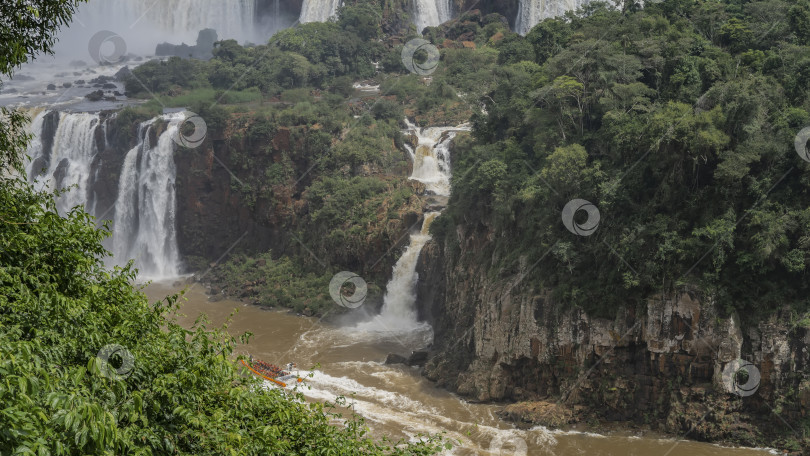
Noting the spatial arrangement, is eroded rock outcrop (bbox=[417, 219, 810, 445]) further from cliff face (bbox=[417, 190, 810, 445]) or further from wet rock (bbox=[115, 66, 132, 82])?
wet rock (bbox=[115, 66, 132, 82])

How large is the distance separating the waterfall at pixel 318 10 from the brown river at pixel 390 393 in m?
41.9

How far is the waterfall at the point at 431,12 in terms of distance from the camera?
75500 mm

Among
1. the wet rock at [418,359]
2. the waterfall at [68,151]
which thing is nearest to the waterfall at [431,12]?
the waterfall at [68,151]

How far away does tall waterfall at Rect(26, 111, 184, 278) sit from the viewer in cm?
4881

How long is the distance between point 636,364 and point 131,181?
118 ft

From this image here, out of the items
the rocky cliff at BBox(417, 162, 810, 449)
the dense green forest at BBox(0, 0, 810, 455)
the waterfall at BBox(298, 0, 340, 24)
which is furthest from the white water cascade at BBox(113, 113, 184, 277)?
the waterfall at BBox(298, 0, 340, 24)

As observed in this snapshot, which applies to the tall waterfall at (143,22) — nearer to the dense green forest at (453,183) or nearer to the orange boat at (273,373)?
the dense green forest at (453,183)

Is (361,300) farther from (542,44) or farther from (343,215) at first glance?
(542,44)

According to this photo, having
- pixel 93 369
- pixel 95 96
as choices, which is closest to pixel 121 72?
pixel 95 96

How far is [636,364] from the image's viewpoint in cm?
2577

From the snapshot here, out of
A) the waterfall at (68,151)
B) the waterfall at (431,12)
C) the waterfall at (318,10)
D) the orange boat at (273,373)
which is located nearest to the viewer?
the orange boat at (273,373)

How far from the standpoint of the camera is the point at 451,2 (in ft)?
248

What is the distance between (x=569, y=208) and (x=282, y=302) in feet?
65.7

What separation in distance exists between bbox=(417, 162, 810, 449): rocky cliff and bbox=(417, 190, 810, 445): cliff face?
0.03 m
